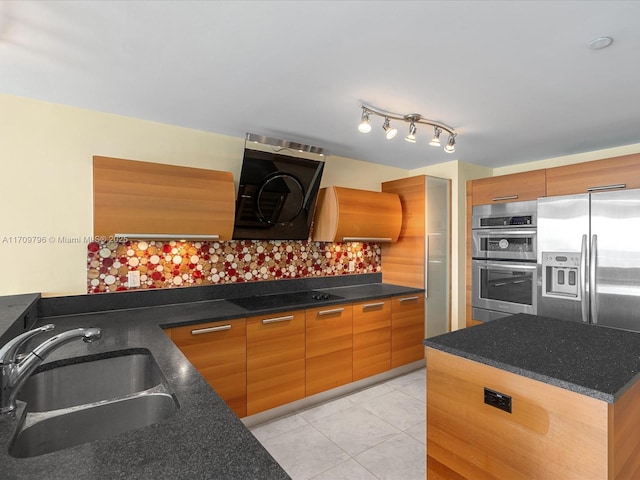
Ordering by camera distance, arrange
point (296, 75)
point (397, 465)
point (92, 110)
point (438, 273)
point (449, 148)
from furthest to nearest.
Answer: point (438, 273) → point (449, 148) → point (92, 110) → point (397, 465) → point (296, 75)

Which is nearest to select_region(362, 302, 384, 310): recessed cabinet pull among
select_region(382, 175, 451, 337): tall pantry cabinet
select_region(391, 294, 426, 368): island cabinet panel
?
select_region(391, 294, 426, 368): island cabinet panel

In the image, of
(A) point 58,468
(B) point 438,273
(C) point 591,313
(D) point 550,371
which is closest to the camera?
(A) point 58,468

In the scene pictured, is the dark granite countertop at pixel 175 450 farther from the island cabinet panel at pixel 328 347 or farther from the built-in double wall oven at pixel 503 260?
the built-in double wall oven at pixel 503 260

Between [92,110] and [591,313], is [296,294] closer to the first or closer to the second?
[92,110]

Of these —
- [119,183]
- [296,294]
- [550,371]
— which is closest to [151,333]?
[119,183]

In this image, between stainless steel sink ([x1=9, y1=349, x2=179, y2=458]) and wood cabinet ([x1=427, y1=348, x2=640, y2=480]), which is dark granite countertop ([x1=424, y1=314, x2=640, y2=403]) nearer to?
wood cabinet ([x1=427, y1=348, x2=640, y2=480])

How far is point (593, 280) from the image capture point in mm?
2686

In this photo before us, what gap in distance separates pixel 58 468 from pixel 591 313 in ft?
11.0

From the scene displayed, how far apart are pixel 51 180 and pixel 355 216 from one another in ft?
7.71

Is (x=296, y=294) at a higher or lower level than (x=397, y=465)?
higher

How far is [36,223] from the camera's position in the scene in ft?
7.11

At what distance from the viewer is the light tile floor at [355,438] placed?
2031 millimetres

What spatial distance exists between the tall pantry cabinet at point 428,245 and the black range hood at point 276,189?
112 centimetres

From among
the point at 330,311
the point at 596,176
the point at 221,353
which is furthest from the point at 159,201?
the point at 596,176
